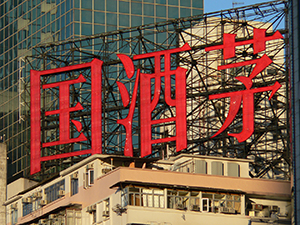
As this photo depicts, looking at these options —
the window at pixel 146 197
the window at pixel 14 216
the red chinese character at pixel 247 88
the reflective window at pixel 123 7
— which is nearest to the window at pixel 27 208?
the window at pixel 14 216

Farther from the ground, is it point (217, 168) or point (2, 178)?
point (217, 168)

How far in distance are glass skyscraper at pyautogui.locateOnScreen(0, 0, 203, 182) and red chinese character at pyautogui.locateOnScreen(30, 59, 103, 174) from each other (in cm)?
1456

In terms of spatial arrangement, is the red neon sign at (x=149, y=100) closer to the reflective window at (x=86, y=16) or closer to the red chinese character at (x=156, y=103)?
the red chinese character at (x=156, y=103)

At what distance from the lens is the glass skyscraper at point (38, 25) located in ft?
325

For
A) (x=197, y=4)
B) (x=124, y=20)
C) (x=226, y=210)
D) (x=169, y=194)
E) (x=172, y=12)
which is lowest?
(x=226, y=210)

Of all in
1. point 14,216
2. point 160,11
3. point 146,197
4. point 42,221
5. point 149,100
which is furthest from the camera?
point 160,11

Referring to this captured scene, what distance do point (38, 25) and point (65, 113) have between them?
954 inches

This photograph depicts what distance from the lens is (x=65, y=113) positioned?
7962cm

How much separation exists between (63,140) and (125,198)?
18.1 meters

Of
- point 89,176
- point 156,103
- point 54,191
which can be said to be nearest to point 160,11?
point 156,103

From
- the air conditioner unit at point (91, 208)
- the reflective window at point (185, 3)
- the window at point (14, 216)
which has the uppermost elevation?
the reflective window at point (185, 3)

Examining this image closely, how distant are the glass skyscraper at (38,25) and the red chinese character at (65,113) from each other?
47.8 feet

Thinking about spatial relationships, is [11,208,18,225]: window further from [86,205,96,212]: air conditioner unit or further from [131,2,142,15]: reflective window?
[131,2,142,15]: reflective window

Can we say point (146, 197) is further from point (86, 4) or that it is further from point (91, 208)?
point (86, 4)
